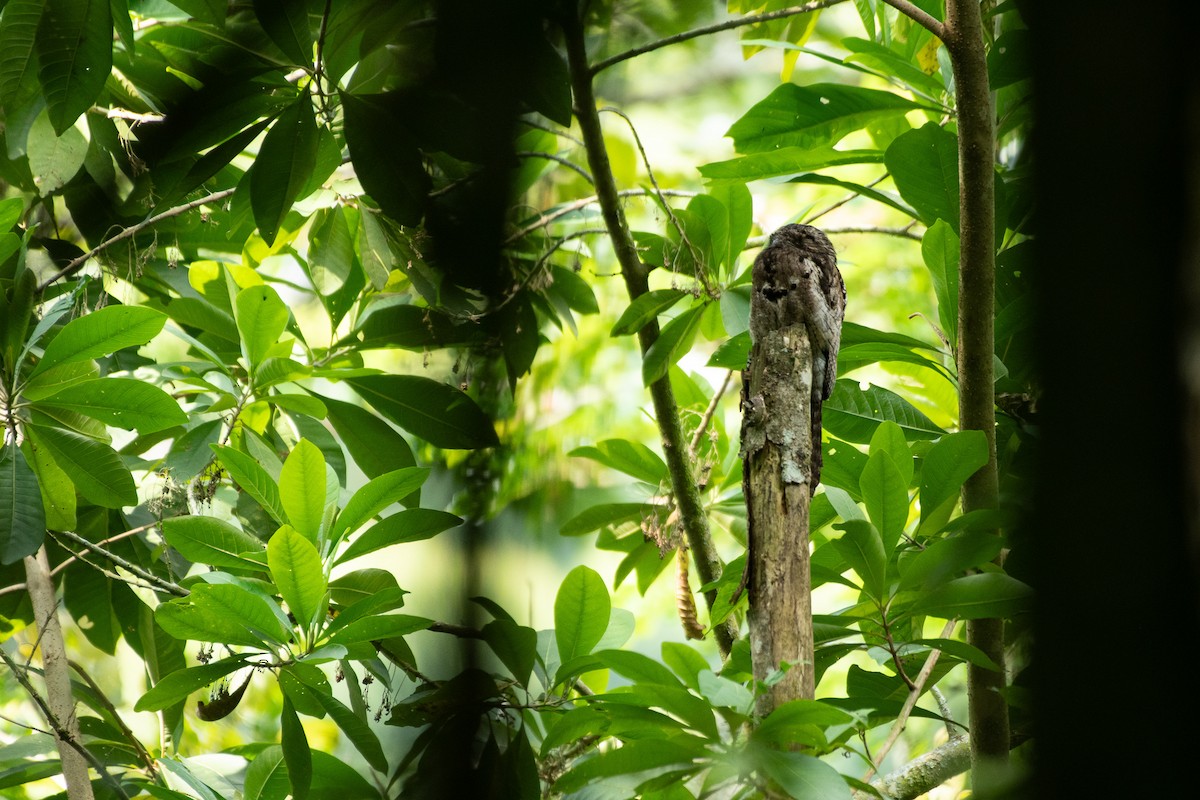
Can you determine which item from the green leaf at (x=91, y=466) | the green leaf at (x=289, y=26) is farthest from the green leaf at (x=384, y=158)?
the green leaf at (x=91, y=466)

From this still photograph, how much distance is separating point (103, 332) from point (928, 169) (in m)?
0.88

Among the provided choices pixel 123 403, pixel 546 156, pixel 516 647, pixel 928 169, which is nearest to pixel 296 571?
pixel 516 647

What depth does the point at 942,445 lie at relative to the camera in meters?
0.76

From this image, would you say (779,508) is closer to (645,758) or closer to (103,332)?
(645,758)

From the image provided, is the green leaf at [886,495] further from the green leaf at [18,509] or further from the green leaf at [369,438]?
the green leaf at [18,509]

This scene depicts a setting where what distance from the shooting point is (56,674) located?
104 centimetres

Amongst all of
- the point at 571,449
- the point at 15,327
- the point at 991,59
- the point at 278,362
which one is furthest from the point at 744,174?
the point at 15,327

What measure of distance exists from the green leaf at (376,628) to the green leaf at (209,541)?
0.16 meters

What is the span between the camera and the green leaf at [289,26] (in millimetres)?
806

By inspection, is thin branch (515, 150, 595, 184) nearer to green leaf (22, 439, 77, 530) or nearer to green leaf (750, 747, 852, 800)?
green leaf (750, 747, 852, 800)

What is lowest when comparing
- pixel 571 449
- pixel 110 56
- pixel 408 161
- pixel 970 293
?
pixel 571 449

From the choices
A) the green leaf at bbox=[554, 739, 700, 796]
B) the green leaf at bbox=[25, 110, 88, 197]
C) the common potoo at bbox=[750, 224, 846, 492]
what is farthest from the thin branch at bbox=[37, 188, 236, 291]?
the green leaf at bbox=[554, 739, 700, 796]

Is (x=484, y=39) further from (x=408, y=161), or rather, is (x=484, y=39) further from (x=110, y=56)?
(x=110, y=56)

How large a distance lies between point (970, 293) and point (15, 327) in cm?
94
